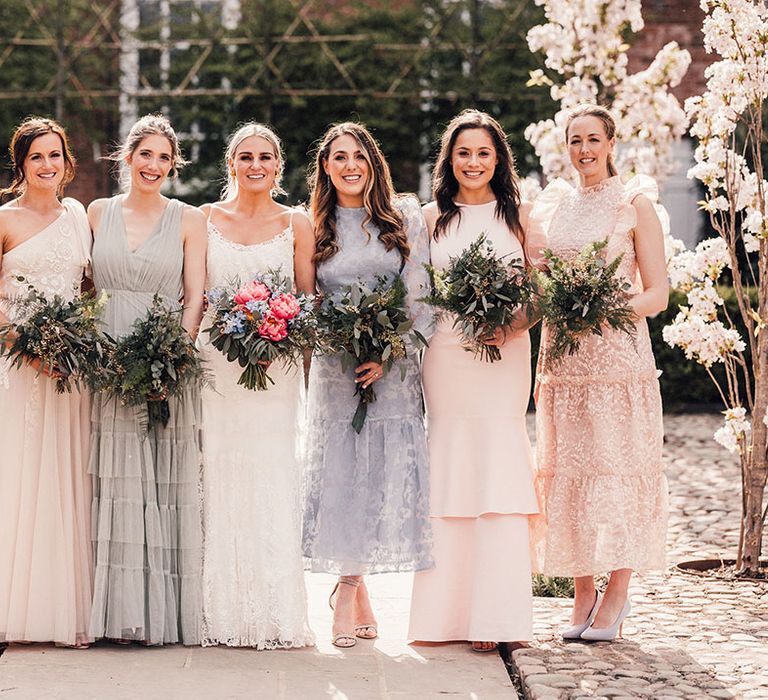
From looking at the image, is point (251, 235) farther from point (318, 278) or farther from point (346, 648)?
point (346, 648)

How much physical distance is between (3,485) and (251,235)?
59.4 inches

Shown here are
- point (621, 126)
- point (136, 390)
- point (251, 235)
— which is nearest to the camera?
point (136, 390)

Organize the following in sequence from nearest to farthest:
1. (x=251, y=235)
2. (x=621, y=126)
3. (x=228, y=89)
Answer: (x=251, y=235) < (x=621, y=126) < (x=228, y=89)

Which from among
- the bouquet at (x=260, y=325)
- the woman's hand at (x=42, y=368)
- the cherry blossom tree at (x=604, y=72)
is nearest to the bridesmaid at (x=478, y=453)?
the bouquet at (x=260, y=325)

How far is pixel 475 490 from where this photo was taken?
5.38 m

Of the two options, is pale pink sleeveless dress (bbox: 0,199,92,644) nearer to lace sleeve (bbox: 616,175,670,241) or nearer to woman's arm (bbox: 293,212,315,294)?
woman's arm (bbox: 293,212,315,294)

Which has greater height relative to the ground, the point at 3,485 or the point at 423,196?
the point at 423,196

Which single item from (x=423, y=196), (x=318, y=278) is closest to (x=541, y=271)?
(x=318, y=278)

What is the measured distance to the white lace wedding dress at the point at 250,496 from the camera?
5.30 metres

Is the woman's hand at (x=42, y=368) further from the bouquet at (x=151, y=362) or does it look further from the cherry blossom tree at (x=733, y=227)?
the cherry blossom tree at (x=733, y=227)

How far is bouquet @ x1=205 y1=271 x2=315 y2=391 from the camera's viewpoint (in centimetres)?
505

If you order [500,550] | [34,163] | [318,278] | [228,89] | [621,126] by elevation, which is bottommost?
[500,550]

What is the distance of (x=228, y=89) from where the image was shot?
53.6 ft

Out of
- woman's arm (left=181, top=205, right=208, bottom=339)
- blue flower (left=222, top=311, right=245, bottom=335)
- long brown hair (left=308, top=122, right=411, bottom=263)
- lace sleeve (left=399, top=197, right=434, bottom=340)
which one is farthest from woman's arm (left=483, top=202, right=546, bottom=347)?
woman's arm (left=181, top=205, right=208, bottom=339)
